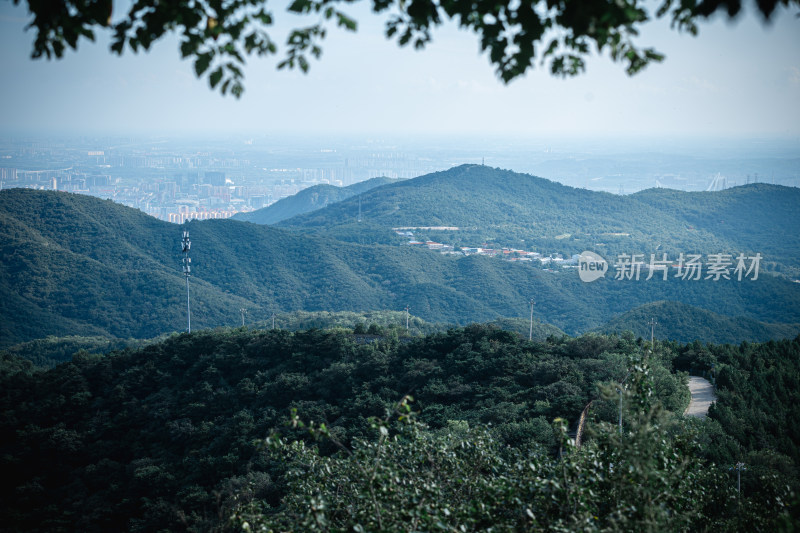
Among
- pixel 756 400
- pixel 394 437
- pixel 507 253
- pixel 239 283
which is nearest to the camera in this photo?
pixel 394 437

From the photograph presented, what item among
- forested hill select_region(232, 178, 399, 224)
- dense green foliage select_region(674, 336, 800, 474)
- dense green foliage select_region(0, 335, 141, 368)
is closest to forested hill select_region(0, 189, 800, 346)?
dense green foliage select_region(0, 335, 141, 368)

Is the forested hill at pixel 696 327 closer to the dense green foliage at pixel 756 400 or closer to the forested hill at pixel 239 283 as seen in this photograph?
the forested hill at pixel 239 283

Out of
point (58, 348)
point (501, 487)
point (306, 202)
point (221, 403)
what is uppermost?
point (501, 487)

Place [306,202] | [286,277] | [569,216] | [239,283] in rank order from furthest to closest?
1. [306,202]
2. [569,216]
3. [286,277]
4. [239,283]

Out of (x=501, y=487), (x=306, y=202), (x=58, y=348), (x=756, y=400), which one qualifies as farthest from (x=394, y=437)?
(x=306, y=202)

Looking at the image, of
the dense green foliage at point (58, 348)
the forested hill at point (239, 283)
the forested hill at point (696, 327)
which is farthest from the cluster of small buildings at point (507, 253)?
the dense green foliage at point (58, 348)

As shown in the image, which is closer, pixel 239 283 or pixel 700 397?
pixel 700 397

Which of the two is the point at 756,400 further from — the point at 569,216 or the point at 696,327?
the point at 569,216

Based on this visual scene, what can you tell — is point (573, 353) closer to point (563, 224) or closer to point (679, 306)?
point (679, 306)
